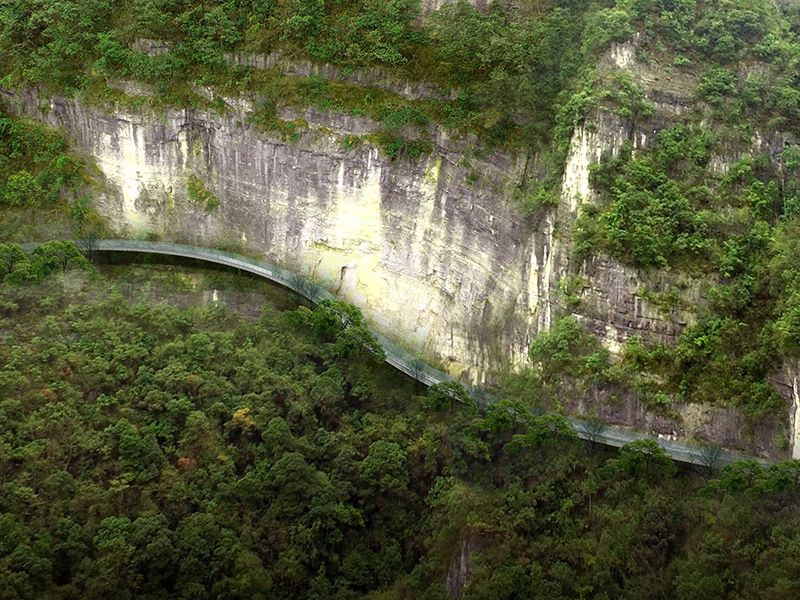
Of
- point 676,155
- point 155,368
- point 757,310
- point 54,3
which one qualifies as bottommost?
point 155,368

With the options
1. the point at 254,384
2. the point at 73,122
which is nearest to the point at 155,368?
the point at 254,384

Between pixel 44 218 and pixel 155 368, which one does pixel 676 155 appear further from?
pixel 44 218

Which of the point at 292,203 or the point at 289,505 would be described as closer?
the point at 289,505

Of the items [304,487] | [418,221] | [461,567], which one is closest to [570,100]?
[418,221]

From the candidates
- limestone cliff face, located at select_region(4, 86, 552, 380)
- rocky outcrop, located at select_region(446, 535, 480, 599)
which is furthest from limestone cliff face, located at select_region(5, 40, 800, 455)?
rocky outcrop, located at select_region(446, 535, 480, 599)

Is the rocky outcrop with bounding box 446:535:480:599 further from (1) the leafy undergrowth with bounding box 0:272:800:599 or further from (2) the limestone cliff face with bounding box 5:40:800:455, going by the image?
(2) the limestone cliff face with bounding box 5:40:800:455
